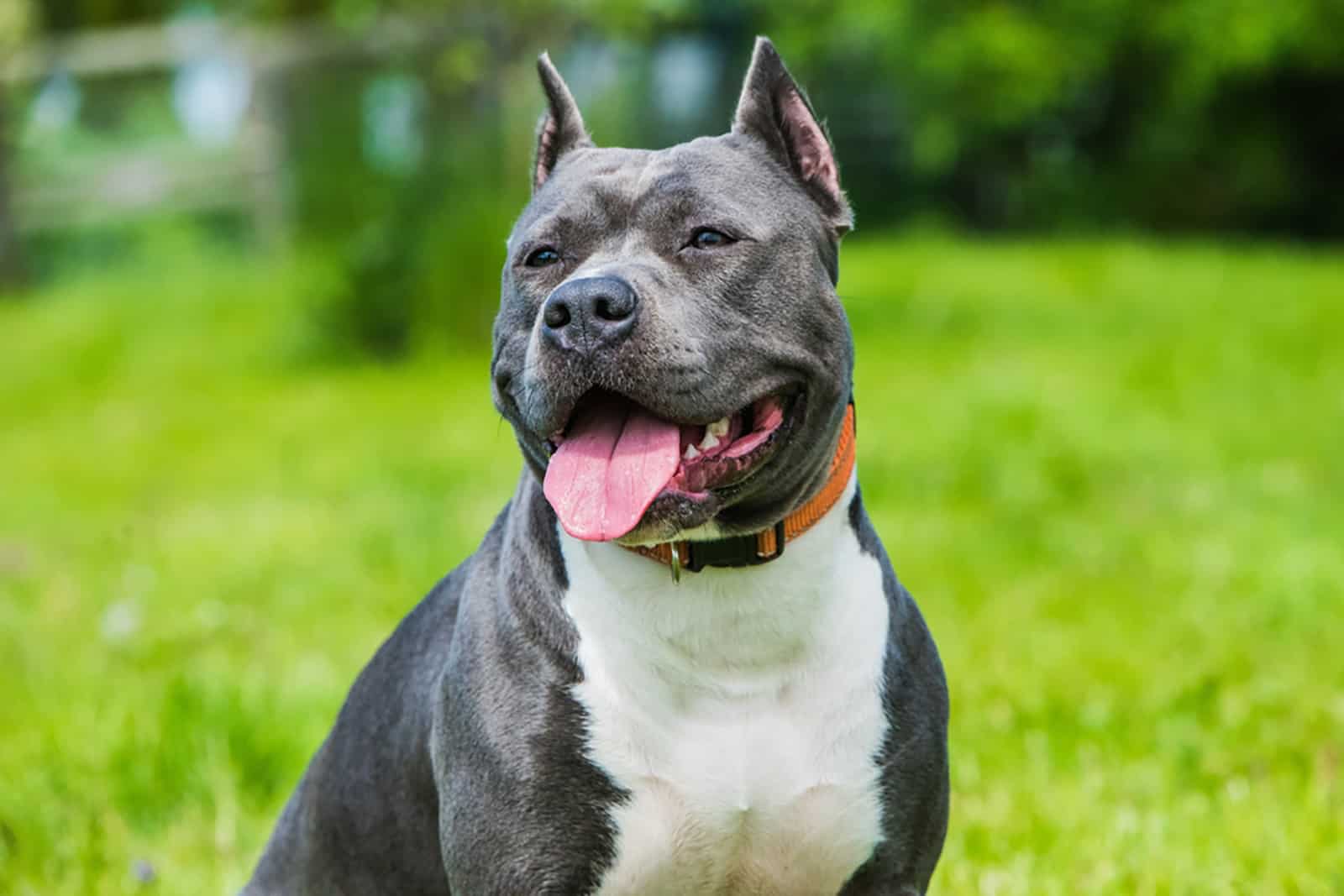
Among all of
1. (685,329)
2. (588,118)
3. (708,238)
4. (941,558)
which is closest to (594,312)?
(685,329)

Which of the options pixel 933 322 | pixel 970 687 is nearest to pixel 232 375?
pixel 933 322

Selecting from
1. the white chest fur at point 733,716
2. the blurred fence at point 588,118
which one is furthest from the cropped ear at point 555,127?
the blurred fence at point 588,118

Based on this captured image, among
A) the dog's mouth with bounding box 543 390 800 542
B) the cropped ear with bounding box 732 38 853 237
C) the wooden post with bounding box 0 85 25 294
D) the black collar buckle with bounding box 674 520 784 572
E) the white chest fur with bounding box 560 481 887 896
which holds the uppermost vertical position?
the cropped ear with bounding box 732 38 853 237

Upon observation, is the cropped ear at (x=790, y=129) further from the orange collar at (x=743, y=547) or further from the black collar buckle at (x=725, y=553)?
the black collar buckle at (x=725, y=553)

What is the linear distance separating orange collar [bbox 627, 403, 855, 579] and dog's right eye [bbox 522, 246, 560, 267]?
1.70 ft

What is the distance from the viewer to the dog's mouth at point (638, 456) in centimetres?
254

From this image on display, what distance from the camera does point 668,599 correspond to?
272 cm

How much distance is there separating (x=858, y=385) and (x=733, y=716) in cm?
770

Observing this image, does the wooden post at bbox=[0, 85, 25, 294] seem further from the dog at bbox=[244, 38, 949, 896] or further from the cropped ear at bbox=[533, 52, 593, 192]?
the dog at bbox=[244, 38, 949, 896]

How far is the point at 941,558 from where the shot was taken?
665 centimetres

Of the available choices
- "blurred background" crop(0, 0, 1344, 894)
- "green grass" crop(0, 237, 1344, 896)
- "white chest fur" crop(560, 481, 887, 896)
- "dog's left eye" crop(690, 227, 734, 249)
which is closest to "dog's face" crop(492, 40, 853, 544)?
"dog's left eye" crop(690, 227, 734, 249)

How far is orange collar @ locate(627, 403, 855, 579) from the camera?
2.72 metres

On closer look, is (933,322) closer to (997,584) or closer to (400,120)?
(400,120)

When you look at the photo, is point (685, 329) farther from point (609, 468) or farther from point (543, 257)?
point (543, 257)
